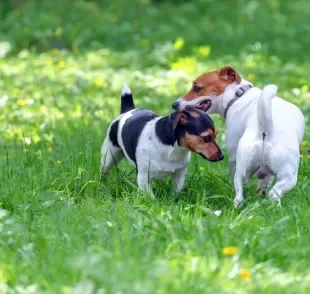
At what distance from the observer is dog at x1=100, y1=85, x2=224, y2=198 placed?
5898 mm

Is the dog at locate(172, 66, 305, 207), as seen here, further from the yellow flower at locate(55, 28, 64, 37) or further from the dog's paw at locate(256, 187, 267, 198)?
the yellow flower at locate(55, 28, 64, 37)

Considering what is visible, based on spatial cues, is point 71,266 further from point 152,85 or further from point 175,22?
point 175,22

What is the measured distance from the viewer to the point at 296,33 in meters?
14.4

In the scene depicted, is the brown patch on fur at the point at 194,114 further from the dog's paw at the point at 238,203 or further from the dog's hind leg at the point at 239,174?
the dog's paw at the point at 238,203

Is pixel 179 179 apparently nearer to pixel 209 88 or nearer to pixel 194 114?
pixel 194 114

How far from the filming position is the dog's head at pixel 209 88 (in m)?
6.56

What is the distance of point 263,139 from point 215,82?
39.7 inches

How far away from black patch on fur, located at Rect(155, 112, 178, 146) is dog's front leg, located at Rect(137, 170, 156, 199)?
0.27 metres

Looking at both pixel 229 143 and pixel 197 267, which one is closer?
pixel 197 267

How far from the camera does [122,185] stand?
648 cm

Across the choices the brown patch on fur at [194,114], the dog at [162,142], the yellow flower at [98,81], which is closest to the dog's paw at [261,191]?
the dog at [162,142]

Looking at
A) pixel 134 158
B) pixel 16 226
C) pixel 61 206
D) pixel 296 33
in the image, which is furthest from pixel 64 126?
pixel 296 33

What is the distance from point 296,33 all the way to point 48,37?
4.02 metres

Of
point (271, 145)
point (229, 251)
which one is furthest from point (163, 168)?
point (229, 251)
